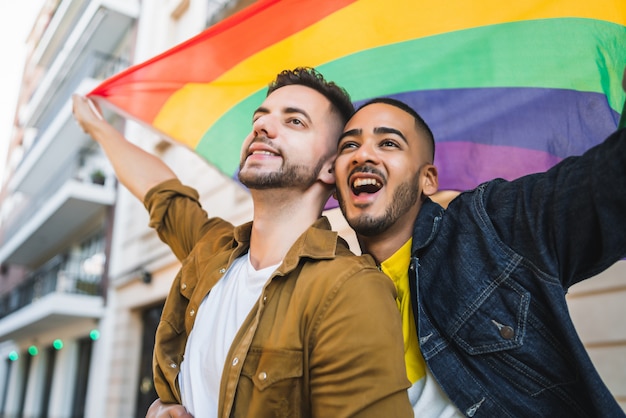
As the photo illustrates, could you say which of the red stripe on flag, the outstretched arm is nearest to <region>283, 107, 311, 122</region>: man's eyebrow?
the red stripe on flag

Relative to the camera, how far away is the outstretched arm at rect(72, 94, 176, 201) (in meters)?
2.60

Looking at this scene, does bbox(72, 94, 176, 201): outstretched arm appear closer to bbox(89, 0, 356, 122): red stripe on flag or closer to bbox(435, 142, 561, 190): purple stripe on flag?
bbox(89, 0, 356, 122): red stripe on flag

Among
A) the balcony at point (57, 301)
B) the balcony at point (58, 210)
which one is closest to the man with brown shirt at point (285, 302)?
the balcony at point (57, 301)

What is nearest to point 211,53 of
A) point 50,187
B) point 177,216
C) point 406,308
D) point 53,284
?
point 177,216

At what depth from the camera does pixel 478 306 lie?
1.55 m

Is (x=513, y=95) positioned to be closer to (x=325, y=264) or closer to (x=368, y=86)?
(x=368, y=86)

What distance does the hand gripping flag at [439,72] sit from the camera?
2.00 m

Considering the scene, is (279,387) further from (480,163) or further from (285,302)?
(480,163)

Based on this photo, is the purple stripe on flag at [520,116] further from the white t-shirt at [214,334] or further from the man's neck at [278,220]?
the white t-shirt at [214,334]

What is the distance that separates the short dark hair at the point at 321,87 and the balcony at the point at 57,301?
10.2 metres

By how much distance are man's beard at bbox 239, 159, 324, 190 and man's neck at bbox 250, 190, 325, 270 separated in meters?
0.03

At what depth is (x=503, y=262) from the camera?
1515mm

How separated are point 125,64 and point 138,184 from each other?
1139 centimetres

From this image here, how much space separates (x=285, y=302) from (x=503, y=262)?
0.63 metres
